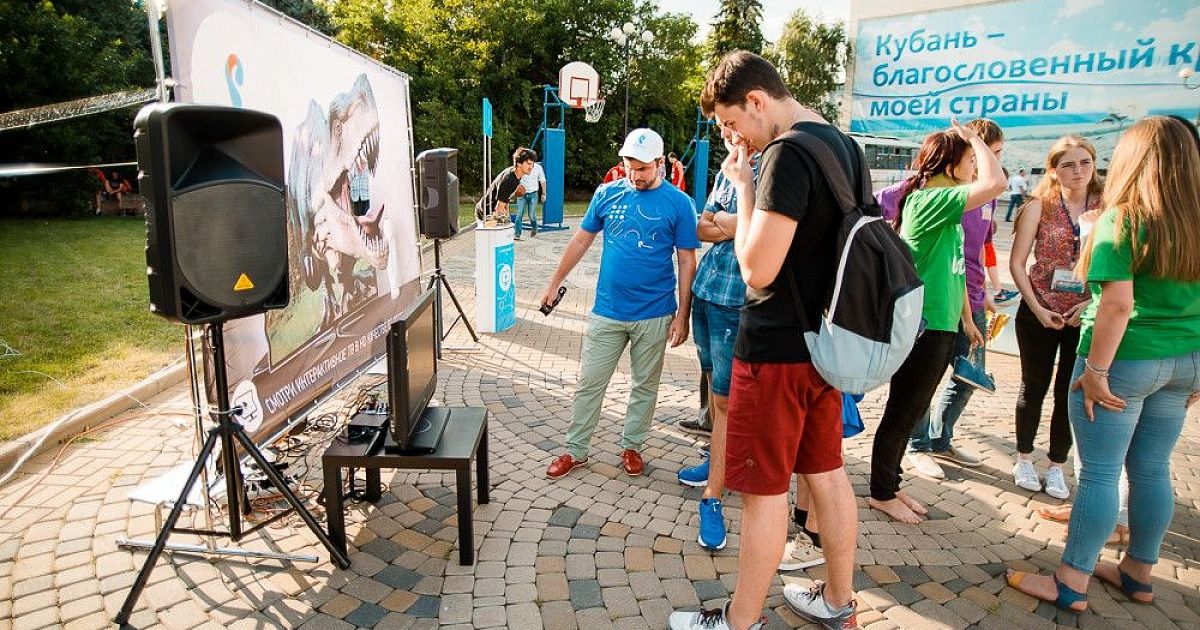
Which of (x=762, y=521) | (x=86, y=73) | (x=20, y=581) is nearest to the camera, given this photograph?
(x=762, y=521)

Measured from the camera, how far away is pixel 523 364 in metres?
5.77

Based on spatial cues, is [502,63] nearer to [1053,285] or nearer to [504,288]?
[504,288]

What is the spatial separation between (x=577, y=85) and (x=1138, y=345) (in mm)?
15329

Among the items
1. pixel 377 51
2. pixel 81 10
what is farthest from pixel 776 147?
pixel 377 51

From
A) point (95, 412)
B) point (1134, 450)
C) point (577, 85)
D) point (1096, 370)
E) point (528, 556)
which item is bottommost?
point (528, 556)

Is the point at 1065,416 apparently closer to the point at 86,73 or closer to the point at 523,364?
the point at 523,364

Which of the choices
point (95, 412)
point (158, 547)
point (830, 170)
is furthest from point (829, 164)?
point (95, 412)

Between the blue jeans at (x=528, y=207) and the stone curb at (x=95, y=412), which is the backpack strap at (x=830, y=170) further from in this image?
the blue jeans at (x=528, y=207)

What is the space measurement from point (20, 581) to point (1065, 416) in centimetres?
517

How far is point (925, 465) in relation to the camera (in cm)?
391

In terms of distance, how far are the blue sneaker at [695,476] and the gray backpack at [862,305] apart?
180 centimetres

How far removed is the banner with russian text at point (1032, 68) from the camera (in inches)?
954

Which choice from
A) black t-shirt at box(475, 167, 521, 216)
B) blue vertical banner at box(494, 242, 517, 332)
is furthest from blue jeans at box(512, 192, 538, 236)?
blue vertical banner at box(494, 242, 517, 332)

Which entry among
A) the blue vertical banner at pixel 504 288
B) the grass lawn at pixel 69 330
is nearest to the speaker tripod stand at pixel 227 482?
the grass lawn at pixel 69 330
